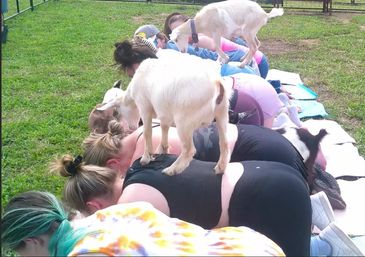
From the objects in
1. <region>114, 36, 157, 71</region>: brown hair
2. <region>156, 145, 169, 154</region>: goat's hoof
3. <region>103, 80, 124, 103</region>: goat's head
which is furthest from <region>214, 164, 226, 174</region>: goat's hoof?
<region>114, 36, 157, 71</region>: brown hair

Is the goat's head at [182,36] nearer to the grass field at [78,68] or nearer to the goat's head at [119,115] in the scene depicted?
the grass field at [78,68]

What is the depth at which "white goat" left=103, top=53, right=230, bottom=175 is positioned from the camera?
6.81ft

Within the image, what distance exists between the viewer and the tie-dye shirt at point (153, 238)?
1456mm

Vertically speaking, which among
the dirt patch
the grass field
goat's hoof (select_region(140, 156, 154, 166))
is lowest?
the dirt patch

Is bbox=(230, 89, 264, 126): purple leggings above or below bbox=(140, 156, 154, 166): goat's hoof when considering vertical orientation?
below

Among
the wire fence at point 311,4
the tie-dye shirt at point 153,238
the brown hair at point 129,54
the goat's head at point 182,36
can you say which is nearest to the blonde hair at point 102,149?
the brown hair at point 129,54

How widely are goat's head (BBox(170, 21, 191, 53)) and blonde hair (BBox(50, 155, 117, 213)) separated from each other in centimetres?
274

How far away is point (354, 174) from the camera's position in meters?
3.79

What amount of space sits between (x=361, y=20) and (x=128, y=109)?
10349mm

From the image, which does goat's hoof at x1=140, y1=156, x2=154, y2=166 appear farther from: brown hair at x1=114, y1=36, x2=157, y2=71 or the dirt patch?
Answer: the dirt patch

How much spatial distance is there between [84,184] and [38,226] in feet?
2.16

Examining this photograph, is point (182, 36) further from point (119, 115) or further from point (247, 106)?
point (119, 115)

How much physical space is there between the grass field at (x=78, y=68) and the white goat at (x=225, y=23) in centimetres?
102

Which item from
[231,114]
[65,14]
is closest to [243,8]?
[231,114]
